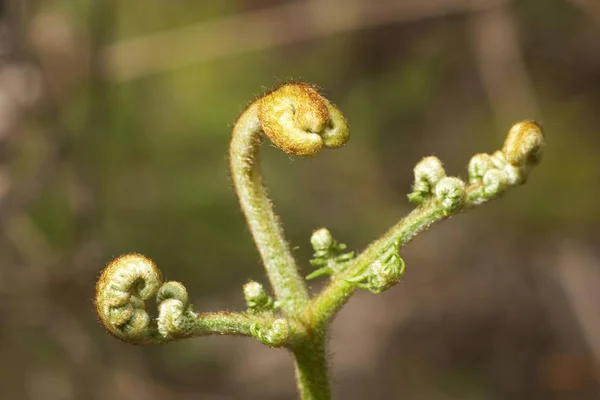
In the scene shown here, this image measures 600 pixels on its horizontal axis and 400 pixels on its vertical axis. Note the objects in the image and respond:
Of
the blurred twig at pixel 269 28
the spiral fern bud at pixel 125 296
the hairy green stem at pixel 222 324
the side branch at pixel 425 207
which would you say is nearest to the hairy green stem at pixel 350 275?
the side branch at pixel 425 207

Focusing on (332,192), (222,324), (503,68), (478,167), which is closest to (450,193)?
(478,167)

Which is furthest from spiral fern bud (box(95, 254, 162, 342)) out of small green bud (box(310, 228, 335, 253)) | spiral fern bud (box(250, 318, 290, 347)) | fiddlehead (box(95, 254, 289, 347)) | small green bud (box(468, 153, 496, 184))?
small green bud (box(468, 153, 496, 184))

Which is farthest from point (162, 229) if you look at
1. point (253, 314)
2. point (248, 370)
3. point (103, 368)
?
point (253, 314)

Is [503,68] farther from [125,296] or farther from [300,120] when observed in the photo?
[125,296]

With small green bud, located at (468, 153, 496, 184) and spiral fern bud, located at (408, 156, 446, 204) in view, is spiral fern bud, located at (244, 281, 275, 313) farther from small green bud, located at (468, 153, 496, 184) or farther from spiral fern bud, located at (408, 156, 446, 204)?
small green bud, located at (468, 153, 496, 184)

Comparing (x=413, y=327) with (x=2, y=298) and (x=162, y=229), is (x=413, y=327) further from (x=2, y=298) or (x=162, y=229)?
(x=2, y=298)
